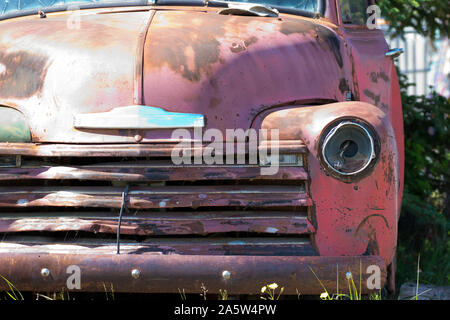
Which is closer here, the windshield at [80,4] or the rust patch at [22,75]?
the rust patch at [22,75]

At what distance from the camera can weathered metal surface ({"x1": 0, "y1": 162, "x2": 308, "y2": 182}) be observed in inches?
105

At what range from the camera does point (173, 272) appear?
251cm

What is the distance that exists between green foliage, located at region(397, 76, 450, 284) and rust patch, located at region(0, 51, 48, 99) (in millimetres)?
3202

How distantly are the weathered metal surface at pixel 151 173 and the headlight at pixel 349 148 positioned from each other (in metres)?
0.13

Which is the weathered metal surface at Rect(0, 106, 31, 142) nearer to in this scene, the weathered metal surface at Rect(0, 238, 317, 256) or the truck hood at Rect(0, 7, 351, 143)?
the truck hood at Rect(0, 7, 351, 143)

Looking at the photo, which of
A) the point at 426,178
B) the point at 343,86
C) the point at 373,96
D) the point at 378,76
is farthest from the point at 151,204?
the point at 426,178

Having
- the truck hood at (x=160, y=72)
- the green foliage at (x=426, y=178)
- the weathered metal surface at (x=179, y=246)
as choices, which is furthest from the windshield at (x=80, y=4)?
the green foliage at (x=426, y=178)

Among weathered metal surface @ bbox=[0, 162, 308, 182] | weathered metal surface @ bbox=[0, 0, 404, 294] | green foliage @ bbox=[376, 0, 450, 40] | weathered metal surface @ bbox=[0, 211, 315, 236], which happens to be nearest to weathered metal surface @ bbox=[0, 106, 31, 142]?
weathered metal surface @ bbox=[0, 0, 404, 294]

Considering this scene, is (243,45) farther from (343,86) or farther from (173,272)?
(173,272)

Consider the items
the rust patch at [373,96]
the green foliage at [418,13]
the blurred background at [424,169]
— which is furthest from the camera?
the green foliage at [418,13]

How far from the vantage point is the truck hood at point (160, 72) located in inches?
111

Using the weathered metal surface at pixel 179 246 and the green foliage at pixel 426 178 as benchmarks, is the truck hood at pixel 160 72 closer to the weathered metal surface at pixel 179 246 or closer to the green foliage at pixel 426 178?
the weathered metal surface at pixel 179 246

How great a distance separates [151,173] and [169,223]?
0.71ft

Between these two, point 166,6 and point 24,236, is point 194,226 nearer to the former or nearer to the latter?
point 24,236
